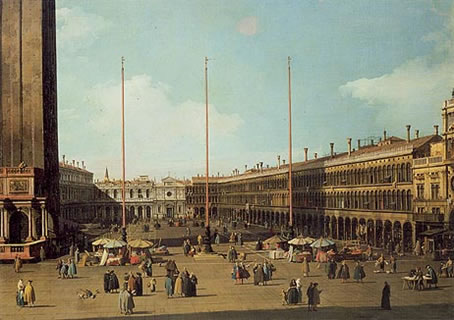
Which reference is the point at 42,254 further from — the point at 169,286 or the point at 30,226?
the point at 169,286

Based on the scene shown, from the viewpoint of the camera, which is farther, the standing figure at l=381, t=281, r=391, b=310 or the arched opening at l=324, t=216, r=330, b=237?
the arched opening at l=324, t=216, r=330, b=237

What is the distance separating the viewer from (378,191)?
5459 cm

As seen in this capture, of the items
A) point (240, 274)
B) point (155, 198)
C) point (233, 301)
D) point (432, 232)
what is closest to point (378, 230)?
point (432, 232)

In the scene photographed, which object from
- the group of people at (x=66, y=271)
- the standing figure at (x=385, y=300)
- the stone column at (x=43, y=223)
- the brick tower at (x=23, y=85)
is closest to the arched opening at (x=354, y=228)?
Answer: the brick tower at (x=23, y=85)

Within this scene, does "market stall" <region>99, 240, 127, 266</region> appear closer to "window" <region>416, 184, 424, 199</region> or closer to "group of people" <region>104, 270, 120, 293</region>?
"group of people" <region>104, 270, 120, 293</region>

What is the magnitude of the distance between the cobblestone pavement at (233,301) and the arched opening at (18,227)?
30.6 ft

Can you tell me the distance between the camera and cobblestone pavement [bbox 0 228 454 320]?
2347 cm

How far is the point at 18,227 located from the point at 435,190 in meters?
31.3

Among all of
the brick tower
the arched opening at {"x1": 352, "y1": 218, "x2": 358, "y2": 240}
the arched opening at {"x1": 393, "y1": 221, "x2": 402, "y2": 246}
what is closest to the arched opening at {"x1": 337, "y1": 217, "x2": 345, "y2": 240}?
the arched opening at {"x1": 352, "y1": 218, "x2": 358, "y2": 240}

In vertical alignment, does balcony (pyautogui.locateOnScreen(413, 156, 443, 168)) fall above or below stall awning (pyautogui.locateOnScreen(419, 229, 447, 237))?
above

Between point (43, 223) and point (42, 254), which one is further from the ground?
point (43, 223)

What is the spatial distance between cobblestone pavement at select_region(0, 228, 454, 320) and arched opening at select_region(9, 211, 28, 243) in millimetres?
9321

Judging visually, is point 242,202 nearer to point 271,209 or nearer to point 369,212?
point 271,209

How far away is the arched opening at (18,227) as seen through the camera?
42.9 meters
